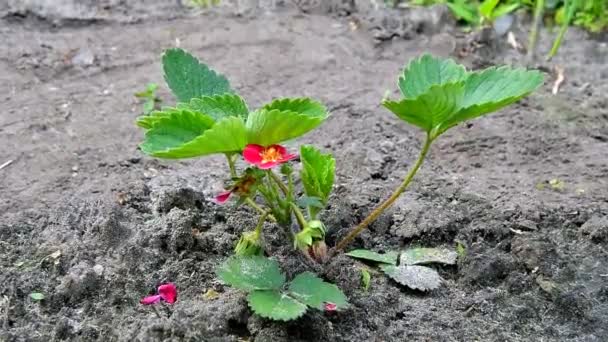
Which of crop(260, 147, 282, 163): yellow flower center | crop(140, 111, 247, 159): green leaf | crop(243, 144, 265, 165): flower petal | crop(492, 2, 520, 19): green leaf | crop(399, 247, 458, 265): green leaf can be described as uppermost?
crop(140, 111, 247, 159): green leaf

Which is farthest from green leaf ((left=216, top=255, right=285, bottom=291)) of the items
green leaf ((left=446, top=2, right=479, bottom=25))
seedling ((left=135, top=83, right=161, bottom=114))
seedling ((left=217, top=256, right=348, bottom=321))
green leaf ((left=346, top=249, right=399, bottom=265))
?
green leaf ((left=446, top=2, right=479, bottom=25))

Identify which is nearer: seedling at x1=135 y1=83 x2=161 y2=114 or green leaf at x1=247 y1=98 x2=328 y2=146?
green leaf at x1=247 y1=98 x2=328 y2=146

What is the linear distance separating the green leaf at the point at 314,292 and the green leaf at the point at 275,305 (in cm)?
2

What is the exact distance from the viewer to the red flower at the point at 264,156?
46.2 inches

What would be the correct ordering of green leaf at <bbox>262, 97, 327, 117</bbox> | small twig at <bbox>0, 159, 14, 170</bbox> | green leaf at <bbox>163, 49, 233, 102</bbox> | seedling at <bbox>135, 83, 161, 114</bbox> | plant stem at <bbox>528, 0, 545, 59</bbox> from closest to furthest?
green leaf at <bbox>262, 97, 327, 117</bbox>
green leaf at <bbox>163, 49, 233, 102</bbox>
small twig at <bbox>0, 159, 14, 170</bbox>
seedling at <bbox>135, 83, 161, 114</bbox>
plant stem at <bbox>528, 0, 545, 59</bbox>

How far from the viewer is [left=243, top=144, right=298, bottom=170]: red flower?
1.17m

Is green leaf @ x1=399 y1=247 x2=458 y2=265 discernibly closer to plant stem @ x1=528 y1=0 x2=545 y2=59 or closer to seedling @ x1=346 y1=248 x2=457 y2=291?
seedling @ x1=346 y1=248 x2=457 y2=291

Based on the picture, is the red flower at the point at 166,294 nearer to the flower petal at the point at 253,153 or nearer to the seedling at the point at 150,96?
the flower petal at the point at 253,153

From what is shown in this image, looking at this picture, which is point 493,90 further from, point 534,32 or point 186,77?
point 534,32

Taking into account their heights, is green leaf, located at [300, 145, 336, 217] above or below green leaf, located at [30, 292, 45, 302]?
above

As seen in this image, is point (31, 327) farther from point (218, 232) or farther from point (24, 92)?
point (24, 92)

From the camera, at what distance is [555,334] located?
4.27 ft

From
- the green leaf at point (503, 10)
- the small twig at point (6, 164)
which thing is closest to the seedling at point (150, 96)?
the small twig at point (6, 164)

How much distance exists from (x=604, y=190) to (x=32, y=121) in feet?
4.33
